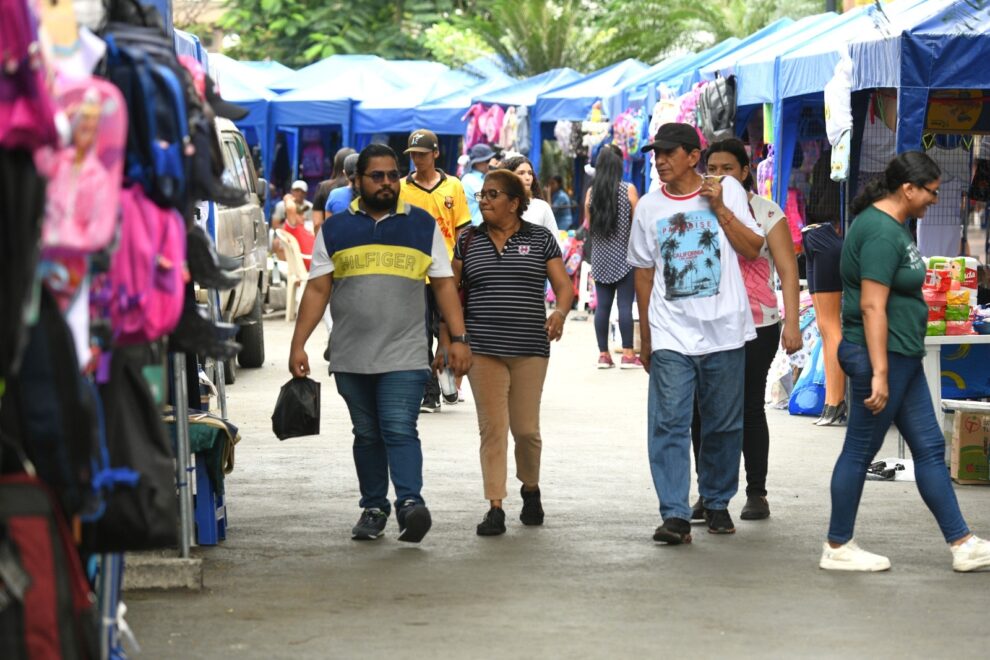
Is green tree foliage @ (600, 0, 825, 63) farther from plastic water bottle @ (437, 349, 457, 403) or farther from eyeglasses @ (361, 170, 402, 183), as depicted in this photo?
eyeglasses @ (361, 170, 402, 183)

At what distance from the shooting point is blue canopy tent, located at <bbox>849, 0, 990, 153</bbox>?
1054 cm

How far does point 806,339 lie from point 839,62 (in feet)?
8.24

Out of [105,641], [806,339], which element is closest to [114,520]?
[105,641]

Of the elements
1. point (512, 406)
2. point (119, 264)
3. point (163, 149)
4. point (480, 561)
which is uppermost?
point (163, 149)

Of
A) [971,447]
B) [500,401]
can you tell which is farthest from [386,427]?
[971,447]

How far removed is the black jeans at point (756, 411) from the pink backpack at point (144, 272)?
440cm

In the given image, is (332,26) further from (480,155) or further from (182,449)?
(182,449)

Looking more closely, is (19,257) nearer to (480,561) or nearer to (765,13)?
(480,561)

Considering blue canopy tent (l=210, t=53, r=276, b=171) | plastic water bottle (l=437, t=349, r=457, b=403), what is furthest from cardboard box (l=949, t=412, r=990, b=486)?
blue canopy tent (l=210, t=53, r=276, b=171)

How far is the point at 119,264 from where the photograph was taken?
4648mm

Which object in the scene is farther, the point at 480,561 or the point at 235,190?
the point at 480,561

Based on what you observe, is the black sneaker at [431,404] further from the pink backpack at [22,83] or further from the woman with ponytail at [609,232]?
the pink backpack at [22,83]

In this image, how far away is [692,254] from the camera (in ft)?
26.6

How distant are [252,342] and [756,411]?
29.0 feet
